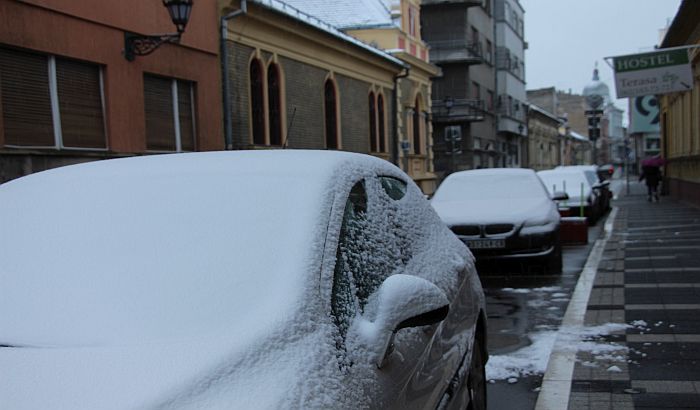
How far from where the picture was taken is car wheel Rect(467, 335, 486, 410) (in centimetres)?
361

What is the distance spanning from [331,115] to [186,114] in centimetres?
713

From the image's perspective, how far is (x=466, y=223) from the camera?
9133mm

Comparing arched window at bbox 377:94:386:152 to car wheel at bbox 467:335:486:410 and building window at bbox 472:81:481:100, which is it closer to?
building window at bbox 472:81:481:100

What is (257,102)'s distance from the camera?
16547 millimetres

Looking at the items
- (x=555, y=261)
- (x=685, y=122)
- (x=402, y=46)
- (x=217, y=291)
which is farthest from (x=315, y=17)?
(x=217, y=291)

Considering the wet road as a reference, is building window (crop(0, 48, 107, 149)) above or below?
above

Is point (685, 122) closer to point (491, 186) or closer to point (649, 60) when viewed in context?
point (649, 60)

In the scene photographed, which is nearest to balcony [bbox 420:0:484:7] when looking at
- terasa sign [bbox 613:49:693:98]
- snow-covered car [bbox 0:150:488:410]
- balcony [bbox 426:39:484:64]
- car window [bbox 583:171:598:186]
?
balcony [bbox 426:39:484:64]

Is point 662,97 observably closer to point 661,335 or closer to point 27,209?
point 661,335

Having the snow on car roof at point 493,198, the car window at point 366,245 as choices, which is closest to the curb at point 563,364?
the snow on car roof at point 493,198

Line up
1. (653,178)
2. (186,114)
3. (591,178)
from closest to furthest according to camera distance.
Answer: (186,114), (591,178), (653,178)

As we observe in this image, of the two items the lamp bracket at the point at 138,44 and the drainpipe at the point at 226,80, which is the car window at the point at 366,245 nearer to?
the lamp bracket at the point at 138,44

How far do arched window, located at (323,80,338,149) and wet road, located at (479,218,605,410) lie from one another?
1034 centimetres

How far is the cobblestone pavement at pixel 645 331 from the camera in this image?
4.41 metres
